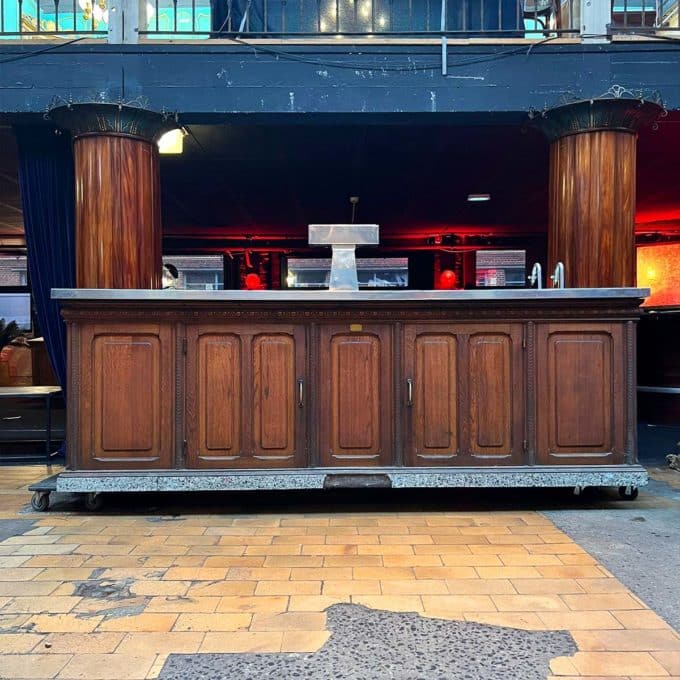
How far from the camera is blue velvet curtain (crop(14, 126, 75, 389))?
19.2 feet

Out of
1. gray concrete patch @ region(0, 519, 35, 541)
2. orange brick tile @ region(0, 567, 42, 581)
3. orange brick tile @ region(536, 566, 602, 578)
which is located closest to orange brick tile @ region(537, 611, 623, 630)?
orange brick tile @ region(536, 566, 602, 578)

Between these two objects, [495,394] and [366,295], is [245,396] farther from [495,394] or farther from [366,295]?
[495,394]

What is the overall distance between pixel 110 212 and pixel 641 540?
501cm

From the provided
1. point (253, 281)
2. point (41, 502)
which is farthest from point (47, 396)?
point (253, 281)

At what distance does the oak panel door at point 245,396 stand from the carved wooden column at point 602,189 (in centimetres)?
290

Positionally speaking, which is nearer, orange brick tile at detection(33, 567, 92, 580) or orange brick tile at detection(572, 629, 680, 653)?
orange brick tile at detection(572, 629, 680, 653)

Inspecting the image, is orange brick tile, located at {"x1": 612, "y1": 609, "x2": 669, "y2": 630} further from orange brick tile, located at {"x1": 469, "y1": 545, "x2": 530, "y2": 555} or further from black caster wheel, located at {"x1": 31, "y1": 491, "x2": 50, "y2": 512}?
black caster wheel, located at {"x1": 31, "y1": 491, "x2": 50, "y2": 512}

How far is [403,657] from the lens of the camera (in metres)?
2.45

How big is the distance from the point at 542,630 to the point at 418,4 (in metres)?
7.05

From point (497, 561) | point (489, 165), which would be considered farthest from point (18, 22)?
point (497, 561)

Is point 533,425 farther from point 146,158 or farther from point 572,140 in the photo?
point 146,158

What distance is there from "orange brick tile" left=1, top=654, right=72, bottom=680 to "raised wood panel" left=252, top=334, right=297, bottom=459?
2.09 meters

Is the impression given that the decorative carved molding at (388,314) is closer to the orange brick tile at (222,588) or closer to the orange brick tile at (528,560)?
the orange brick tile at (528,560)

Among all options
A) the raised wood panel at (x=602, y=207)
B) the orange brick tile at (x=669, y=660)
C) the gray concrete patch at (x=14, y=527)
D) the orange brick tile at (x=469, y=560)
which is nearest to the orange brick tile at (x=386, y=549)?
the orange brick tile at (x=469, y=560)
